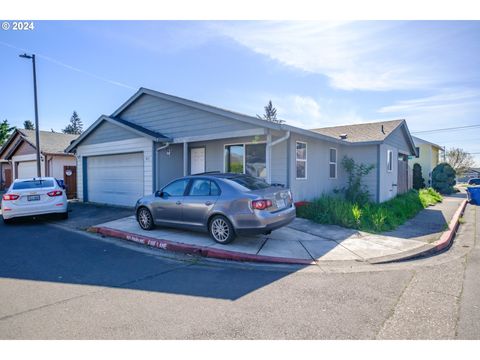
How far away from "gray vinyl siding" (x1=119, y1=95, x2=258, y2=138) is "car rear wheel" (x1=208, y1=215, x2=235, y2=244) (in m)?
3.98

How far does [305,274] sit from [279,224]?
1.50 metres

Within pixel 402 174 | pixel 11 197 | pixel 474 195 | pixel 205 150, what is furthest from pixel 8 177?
pixel 474 195

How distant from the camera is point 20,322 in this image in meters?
3.51

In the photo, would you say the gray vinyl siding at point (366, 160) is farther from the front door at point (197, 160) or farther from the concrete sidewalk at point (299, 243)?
the front door at point (197, 160)

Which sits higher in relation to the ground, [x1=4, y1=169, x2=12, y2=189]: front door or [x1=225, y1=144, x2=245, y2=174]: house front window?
[x1=225, y1=144, x2=245, y2=174]: house front window

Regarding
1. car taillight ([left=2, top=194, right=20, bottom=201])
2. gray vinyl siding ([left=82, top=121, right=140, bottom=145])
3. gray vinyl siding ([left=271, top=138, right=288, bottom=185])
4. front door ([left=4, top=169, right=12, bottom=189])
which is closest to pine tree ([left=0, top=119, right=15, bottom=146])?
front door ([left=4, top=169, right=12, bottom=189])

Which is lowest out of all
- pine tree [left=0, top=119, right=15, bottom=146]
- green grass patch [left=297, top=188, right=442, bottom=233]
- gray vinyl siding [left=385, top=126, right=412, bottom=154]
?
green grass patch [left=297, top=188, right=442, bottom=233]

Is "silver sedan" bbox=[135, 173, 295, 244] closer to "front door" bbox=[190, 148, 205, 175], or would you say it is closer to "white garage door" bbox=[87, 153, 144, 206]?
"front door" bbox=[190, 148, 205, 175]

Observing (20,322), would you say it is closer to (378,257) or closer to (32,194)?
(378,257)

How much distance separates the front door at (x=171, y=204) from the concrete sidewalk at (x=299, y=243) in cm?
43

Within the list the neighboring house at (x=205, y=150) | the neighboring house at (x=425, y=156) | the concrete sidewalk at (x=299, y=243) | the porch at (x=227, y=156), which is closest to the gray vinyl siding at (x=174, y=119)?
the neighboring house at (x=205, y=150)

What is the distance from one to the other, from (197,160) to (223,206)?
6822 millimetres

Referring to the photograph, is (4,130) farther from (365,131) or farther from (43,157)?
(365,131)

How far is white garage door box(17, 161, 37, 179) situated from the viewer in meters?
19.9
